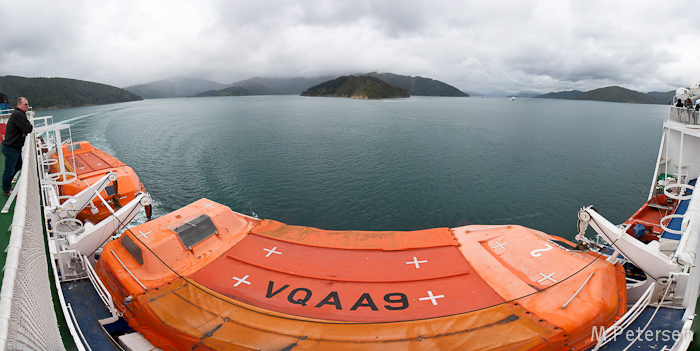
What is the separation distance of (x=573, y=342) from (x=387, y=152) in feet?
124

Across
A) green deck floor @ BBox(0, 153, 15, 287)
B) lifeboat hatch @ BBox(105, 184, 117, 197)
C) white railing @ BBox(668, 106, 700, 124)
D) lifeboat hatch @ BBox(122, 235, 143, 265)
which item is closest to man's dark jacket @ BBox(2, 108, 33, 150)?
green deck floor @ BBox(0, 153, 15, 287)

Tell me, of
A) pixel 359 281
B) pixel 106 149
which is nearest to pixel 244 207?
pixel 359 281

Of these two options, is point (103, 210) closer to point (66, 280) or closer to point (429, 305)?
point (66, 280)

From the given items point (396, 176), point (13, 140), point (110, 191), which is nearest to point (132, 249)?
point (13, 140)

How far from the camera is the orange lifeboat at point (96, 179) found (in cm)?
1964

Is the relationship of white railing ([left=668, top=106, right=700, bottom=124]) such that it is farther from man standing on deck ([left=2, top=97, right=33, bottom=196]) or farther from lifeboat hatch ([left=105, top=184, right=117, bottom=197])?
lifeboat hatch ([left=105, top=184, right=117, bottom=197])

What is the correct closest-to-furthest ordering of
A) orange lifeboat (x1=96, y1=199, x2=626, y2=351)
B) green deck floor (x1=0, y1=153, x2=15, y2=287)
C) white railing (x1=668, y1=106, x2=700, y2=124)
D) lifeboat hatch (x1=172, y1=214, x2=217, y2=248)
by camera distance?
green deck floor (x1=0, y1=153, x2=15, y2=287)
orange lifeboat (x1=96, y1=199, x2=626, y2=351)
lifeboat hatch (x1=172, y1=214, x2=217, y2=248)
white railing (x1=668, y1=106, x2=700, y2=124)

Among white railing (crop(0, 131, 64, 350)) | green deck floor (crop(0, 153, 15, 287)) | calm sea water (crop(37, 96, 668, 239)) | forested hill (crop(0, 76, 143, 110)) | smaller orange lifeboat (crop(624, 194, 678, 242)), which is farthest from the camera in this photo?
forested hill (crop(0, 76, 143, 110))

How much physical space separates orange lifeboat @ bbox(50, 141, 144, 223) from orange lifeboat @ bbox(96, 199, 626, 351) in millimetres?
9483

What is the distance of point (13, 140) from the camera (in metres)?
9.05

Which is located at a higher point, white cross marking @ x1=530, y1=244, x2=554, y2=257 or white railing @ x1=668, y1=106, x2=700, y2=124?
white railing @ x1=668, y1=106, x2=700, y2=124

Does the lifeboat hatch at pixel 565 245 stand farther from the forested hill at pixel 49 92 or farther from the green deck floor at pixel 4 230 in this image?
the forested hill at pixel 49 92

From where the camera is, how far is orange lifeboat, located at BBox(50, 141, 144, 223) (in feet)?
64.4

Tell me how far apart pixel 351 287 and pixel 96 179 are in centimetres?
2130
